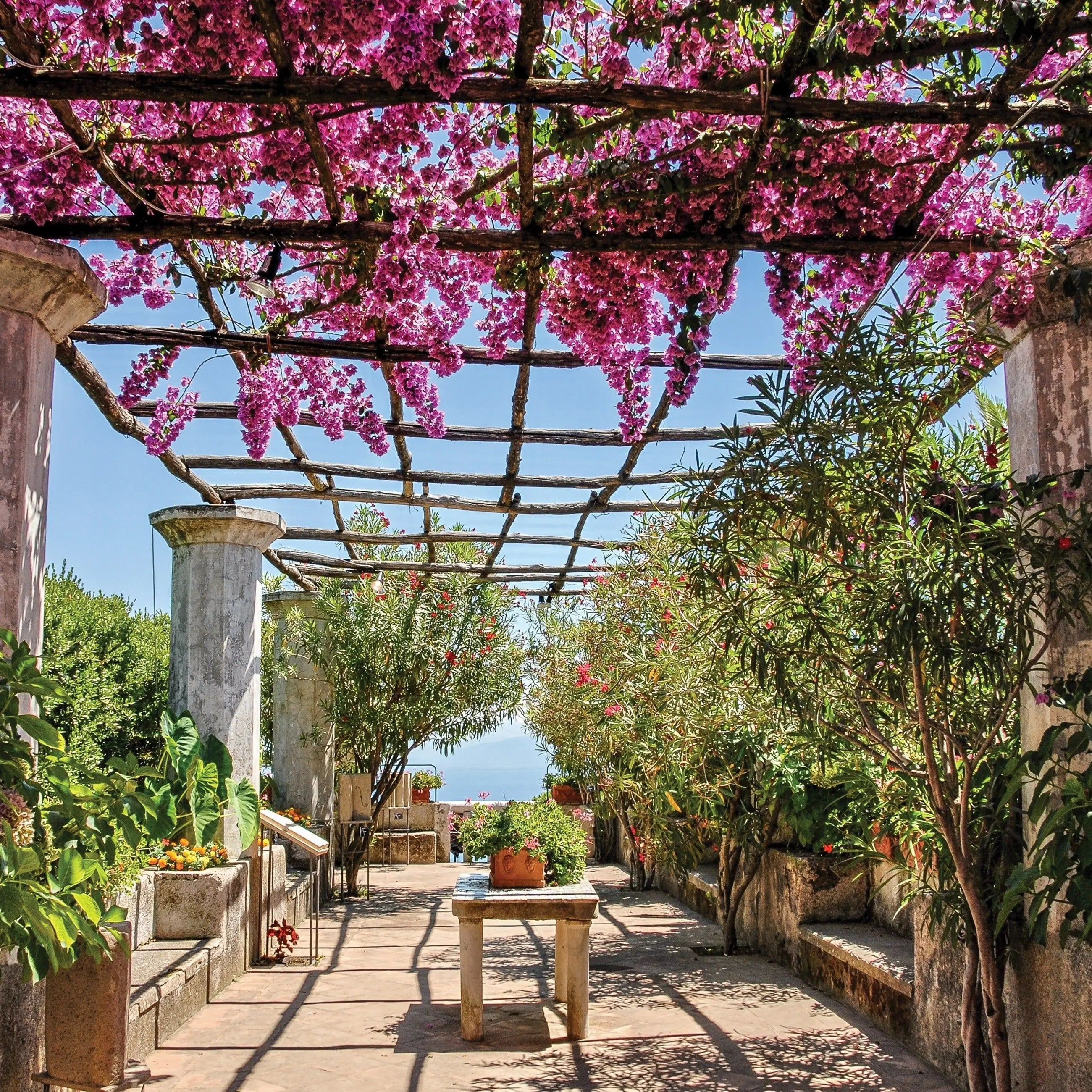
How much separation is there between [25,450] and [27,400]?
6.8 inches

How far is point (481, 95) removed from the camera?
350cm

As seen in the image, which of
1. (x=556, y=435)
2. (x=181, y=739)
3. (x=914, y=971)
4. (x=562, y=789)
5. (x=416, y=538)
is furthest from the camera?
(x=562, y=789)

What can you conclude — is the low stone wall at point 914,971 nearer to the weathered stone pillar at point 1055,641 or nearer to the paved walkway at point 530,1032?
the weathered stone pillar at point 1055,641

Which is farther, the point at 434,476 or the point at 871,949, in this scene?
the point at 434,476

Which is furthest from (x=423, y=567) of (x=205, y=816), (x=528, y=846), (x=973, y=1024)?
(x=973, y=1024)

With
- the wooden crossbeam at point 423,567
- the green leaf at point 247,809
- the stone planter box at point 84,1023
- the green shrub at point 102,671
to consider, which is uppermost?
the wooden crossbeam at point 423,567

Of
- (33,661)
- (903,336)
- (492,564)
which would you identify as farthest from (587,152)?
(492,564)

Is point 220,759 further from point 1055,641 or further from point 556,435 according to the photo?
point 1055,641

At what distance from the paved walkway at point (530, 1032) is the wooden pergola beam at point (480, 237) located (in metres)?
3.57

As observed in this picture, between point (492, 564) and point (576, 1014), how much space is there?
6.25 m

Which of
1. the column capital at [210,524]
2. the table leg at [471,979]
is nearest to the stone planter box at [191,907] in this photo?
the table leg at [471,979]

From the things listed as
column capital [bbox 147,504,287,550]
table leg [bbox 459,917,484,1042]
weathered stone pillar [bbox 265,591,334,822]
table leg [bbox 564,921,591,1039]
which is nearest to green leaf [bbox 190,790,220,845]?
table leg [bbox 459,917,484,1042]

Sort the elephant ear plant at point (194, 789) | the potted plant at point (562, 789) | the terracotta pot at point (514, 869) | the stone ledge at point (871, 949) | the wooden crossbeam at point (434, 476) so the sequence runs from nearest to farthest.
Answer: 1. the elephant ear plant at point (194, 789)
2. the stone ledge at point (871, 949)
3. the terracotta pot at point (514, 869)
4. the wooden crossbeam at point (434, 476)
5. the potted plant at point (562, 789)

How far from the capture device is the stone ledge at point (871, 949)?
17.5 ft
